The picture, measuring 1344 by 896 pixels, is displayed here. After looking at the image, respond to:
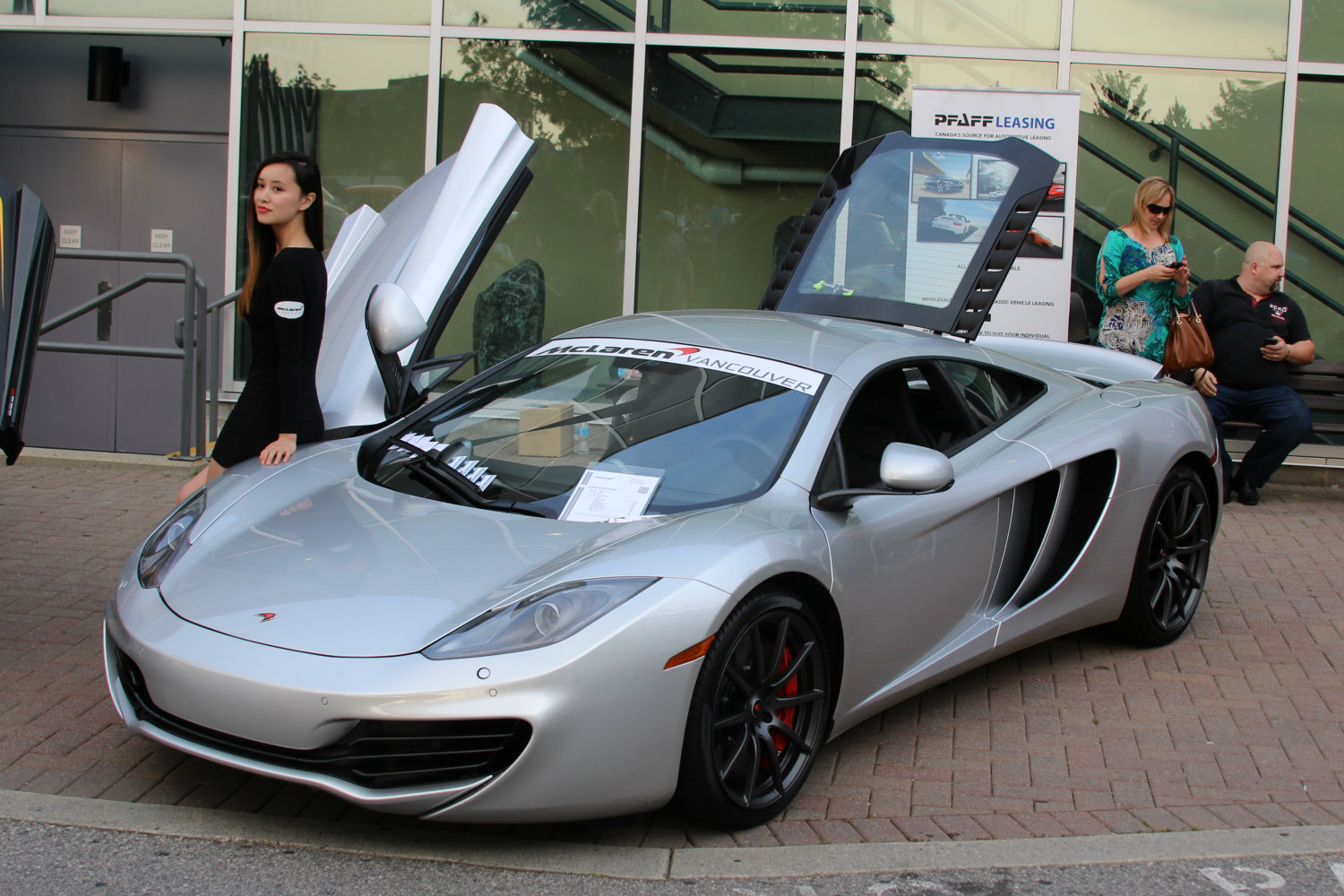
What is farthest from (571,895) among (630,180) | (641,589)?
(630,180)

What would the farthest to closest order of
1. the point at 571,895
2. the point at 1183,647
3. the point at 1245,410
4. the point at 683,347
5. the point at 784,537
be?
the point at 1245,410, the point at 1183,647, the point at 683,347, the point at 784,537, the point at 571,895

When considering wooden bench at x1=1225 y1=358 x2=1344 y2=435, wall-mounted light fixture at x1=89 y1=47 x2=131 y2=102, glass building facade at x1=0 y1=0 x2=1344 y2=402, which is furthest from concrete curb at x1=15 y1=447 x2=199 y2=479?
wooden bench at x1=1225 y1=358 x2=1344 y2=435

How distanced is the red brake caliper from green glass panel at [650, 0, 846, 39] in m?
6.76

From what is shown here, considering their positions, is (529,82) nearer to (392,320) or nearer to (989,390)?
(392,320)

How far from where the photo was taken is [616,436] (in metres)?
3.71

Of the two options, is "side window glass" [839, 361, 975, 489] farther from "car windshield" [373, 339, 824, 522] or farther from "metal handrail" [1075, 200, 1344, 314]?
"metal handrail" [1075, 200, 1344, 314]

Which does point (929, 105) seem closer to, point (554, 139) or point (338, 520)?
point (554, 139)

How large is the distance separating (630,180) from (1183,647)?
5591 millimetres

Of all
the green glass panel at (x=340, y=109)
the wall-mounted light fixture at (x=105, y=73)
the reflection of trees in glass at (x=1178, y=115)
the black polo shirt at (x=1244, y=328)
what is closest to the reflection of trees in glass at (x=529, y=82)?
the green glass panel at (x=340, y=109)

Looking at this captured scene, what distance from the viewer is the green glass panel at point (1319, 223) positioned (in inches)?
354

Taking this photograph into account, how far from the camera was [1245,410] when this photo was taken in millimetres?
7898

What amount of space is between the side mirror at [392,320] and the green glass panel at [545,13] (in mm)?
5768

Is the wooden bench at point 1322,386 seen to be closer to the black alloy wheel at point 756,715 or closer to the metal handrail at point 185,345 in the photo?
the black alloy wheel at point 756,715

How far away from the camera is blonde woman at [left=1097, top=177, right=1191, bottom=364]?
7.48 meters
